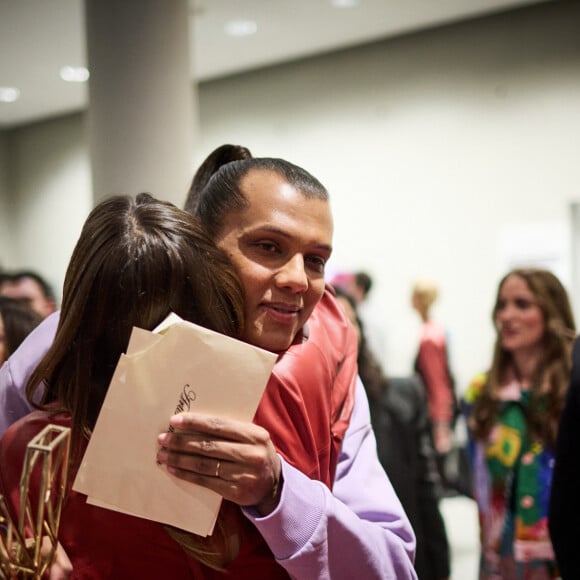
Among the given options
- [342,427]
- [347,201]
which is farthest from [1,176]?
[342,427]

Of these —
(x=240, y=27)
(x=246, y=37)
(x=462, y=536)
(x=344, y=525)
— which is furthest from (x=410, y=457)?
(x=246, y=37)

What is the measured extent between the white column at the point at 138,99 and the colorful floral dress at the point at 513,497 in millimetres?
1713

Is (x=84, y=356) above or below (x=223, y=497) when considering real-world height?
above

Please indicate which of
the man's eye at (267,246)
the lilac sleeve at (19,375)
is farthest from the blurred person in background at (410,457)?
the man's eye at (267,246)

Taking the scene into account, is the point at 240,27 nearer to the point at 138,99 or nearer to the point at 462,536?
the point at 138,99

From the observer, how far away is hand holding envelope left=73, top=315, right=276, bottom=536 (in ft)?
2.95

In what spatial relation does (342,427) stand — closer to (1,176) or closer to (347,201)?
(347,201)

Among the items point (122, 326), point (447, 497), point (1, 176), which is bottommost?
point (447, 497)

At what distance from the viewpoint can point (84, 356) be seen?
0.99 meters

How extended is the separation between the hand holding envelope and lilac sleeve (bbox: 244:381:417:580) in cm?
10

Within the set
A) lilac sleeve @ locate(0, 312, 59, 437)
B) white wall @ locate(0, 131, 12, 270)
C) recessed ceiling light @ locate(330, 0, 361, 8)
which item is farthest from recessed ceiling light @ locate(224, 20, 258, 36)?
lilac sleeve @ locate(0, 312, 59, 437)

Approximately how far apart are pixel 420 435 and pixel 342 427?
2.03 m

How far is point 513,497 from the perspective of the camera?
9.36 ft

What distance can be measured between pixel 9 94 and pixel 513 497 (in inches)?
305
